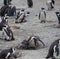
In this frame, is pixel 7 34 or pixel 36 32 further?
pixel 36 32

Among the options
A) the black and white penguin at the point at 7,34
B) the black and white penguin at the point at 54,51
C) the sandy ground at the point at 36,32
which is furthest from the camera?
the black and white penguin at the point at 7,34

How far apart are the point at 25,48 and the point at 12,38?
1238 mm

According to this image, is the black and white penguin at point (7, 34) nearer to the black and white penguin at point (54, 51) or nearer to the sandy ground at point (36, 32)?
the sandy ground at point (36, 32)

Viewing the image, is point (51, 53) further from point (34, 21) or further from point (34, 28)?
point (34, 21)

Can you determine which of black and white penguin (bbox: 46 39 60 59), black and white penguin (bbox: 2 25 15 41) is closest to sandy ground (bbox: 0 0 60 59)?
black and white penguin (bbox: 2 25 15 41)

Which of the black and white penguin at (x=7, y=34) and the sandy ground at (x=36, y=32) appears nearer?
the sandy ground at (x=36, y=32)

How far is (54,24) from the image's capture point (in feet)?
41.1

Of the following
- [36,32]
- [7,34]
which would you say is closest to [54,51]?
[7,34]

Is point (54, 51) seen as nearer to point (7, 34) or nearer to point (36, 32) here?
point (7, 34)

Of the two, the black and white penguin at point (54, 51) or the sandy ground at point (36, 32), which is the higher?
the black and white penguin at point (54, 51)

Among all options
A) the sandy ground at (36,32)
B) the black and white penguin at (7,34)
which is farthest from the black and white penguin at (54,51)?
the black and white penguin at (7,34)

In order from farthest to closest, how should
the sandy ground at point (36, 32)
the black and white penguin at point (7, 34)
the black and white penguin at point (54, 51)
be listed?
the black and white penguin at point (7, 34), the sandy ground at point (36, 32), the black and white penguin at point (54, 51)

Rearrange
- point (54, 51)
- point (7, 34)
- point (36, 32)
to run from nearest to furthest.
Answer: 1. point (54, 51)
2. point (7, 34)
3. point (36, 32)

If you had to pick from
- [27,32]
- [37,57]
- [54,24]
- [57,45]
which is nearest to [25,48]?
[37,57]
